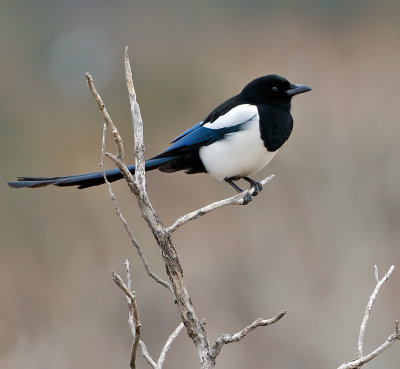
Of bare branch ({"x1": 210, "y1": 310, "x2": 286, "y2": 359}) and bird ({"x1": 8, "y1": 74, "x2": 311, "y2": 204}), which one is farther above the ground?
bird ({"x1": 8, "y1": 74, "x2": 311, "y2": 204})

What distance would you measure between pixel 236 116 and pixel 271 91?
0.72ft

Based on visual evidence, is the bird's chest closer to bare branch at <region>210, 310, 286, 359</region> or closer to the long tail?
the long tail

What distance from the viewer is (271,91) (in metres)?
3.93

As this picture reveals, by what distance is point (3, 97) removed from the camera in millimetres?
8016

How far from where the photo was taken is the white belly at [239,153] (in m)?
3.74

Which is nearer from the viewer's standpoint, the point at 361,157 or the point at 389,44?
the point at 361,157

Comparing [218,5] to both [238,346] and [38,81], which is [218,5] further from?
[238,346]

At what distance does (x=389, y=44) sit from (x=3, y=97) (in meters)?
3.52

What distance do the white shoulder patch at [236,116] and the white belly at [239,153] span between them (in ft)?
0.09

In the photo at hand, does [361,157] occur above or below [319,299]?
above

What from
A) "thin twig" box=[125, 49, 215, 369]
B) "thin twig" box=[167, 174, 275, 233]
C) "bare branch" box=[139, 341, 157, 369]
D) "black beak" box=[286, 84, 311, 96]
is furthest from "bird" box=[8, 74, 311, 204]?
"bare branch" box=[139, 341, 157, 369]

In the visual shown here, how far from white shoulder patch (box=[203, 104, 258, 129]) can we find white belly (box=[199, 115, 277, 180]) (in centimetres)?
3

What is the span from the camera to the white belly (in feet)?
12.3

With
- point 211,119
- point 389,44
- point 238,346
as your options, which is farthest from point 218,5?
→ point 211,119
